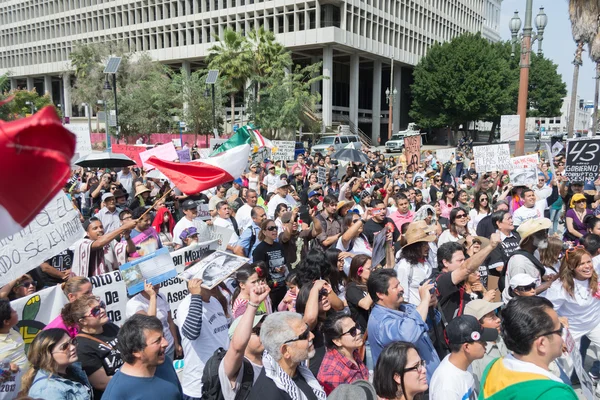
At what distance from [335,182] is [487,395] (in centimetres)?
997

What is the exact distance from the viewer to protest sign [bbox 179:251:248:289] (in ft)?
12.3

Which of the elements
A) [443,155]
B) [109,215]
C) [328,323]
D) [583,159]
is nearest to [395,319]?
[328,323]

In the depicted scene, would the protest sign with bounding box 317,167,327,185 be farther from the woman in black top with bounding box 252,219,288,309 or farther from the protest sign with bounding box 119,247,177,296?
the protest sign with bounding box 119,247,177,296

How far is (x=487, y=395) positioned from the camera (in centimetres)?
253

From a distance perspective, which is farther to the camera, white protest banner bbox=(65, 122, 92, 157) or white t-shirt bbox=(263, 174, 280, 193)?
white t-shirt bbox=(263, 174, 280, 193)

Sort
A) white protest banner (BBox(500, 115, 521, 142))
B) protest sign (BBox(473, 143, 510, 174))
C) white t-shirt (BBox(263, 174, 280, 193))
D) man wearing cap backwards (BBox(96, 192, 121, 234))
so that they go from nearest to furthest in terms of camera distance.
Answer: man wearing cap backwards (BBox(96, 192, 121, 234)) < protest sign (BBox(473, 143, 510, 174)) < white t-shirt (BBox(263, 174, 280, 193)) < white protest banner (BBox(500, 115, 521, 142))

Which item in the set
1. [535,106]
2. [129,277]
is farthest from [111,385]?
[535,106]

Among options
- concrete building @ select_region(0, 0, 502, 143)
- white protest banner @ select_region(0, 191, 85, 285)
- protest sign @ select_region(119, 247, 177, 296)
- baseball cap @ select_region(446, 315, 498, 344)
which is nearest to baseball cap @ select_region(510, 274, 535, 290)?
baseball cap @ select_region(446, 315, 498, 344)

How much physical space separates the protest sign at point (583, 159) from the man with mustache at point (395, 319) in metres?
6.81

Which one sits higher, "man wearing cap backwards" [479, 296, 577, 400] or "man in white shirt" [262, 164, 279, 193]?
"man wearing cap backwards" [479, 296, 577, 400]

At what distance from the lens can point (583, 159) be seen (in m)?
9.09

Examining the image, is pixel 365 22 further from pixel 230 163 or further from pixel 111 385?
pixel 111 385

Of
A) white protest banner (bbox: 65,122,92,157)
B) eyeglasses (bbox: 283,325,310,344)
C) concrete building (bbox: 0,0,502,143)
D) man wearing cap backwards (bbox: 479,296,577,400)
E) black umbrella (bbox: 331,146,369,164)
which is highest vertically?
concrete building (bbox: 0,0,502,143)

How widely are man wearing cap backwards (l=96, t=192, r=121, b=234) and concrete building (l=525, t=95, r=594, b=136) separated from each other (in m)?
43.5
